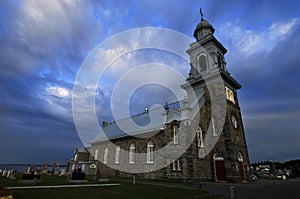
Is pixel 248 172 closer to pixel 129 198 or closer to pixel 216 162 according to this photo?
pixel 216 162

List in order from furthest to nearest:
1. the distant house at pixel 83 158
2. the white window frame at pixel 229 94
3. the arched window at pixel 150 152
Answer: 1. the distant house at pixel 83 158
2. the white window frame at pixel 229 94
3. the arched window at pixel 150 152

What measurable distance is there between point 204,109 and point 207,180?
8.89 m

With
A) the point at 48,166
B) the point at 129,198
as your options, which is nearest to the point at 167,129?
the point at 129,198

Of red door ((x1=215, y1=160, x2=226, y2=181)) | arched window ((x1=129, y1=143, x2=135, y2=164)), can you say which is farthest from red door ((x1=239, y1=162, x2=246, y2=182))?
arched window ((x1=129, y1=143, x2=135, y2=164))

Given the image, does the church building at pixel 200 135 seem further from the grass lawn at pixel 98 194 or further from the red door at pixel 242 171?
the grass lawn at pixel 98 194

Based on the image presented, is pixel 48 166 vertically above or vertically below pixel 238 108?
below

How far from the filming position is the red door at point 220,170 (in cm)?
2159

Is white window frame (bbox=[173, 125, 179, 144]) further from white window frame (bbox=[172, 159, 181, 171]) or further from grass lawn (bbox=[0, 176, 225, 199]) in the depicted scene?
grass lawn (bbox=[0, 176, 225, 199])


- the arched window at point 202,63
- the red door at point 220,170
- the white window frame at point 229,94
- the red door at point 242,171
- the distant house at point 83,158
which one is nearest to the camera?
the red door at point 220,170

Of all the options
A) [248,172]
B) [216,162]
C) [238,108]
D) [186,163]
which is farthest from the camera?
[238,108]

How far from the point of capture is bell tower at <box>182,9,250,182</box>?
2162 cm

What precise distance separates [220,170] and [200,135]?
4.73 metres

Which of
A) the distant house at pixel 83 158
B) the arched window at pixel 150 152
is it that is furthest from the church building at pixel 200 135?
the distant house at pixel 83 158

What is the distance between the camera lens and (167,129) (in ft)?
77.5
